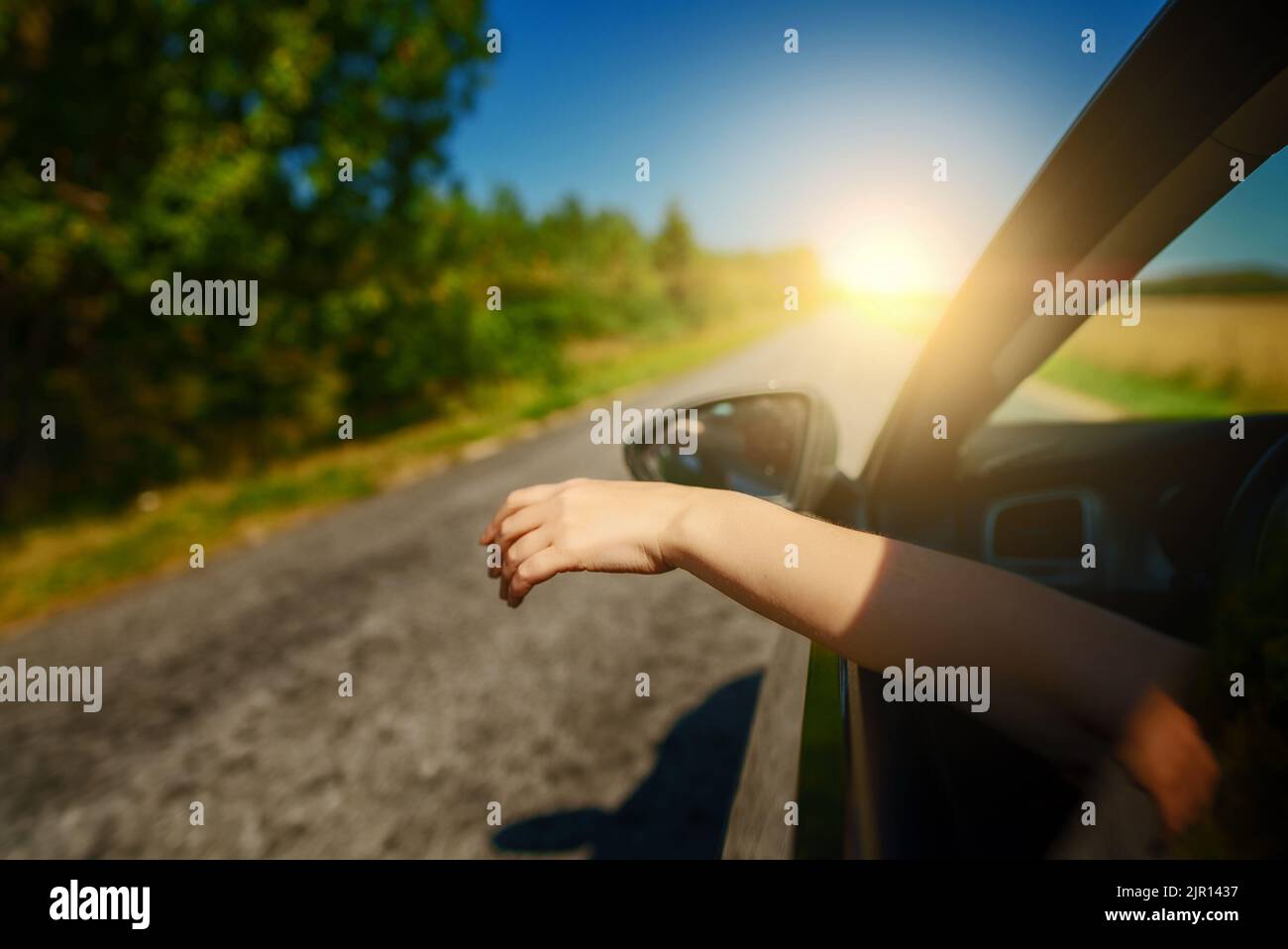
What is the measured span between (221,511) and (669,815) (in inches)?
269

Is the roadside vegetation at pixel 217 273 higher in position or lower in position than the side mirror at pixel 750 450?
higher

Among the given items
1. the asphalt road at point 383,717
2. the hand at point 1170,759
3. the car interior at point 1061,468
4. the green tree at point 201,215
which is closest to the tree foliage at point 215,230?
the green tree at point 201,215

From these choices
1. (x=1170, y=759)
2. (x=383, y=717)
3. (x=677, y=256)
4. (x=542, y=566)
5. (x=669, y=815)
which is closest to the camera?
(x=1170, y=759)

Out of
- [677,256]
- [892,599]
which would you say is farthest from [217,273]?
[677,256]

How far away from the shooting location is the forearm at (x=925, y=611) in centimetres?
76

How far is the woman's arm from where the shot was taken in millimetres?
753

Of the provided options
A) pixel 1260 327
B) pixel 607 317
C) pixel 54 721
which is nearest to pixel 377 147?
pixel 54 721

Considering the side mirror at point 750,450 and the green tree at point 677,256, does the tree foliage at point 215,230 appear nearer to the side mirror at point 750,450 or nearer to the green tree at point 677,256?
the side mirror at point 750,450

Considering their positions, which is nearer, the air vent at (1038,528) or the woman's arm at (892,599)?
the woman's arm at (892,599)

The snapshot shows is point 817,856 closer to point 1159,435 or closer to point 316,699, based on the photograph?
point 1159,435

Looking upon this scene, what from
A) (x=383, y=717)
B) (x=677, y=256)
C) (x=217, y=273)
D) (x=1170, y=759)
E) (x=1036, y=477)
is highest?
(x=677, y=256)

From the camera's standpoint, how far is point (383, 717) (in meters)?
3.32

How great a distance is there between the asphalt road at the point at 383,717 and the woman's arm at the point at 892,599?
190 cm

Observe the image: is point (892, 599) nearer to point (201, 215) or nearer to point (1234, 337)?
point (1234, 337)
